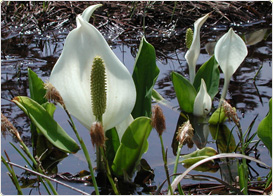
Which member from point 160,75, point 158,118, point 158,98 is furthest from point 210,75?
point 158,118

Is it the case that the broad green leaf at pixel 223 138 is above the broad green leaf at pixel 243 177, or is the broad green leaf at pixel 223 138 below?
below

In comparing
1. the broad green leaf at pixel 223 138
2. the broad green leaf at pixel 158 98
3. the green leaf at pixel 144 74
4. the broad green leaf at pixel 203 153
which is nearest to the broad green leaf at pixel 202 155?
the broad green leaf at pixel 203 153

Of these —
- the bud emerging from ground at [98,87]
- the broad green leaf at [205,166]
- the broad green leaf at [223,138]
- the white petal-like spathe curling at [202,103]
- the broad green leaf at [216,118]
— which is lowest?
the broad green leaf at [205,166]

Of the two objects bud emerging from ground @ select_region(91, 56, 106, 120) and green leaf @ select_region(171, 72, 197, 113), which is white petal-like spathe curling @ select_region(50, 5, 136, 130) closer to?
bud emerging from ground @ select_region(91, 56, 106, 120)

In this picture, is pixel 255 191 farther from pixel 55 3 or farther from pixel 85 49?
pixel 55 3

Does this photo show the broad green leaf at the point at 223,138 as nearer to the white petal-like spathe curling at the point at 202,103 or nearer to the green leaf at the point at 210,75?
the white petal-like spathe curling at the point at 202,103

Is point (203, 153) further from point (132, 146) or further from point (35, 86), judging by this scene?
point (35, 86)
